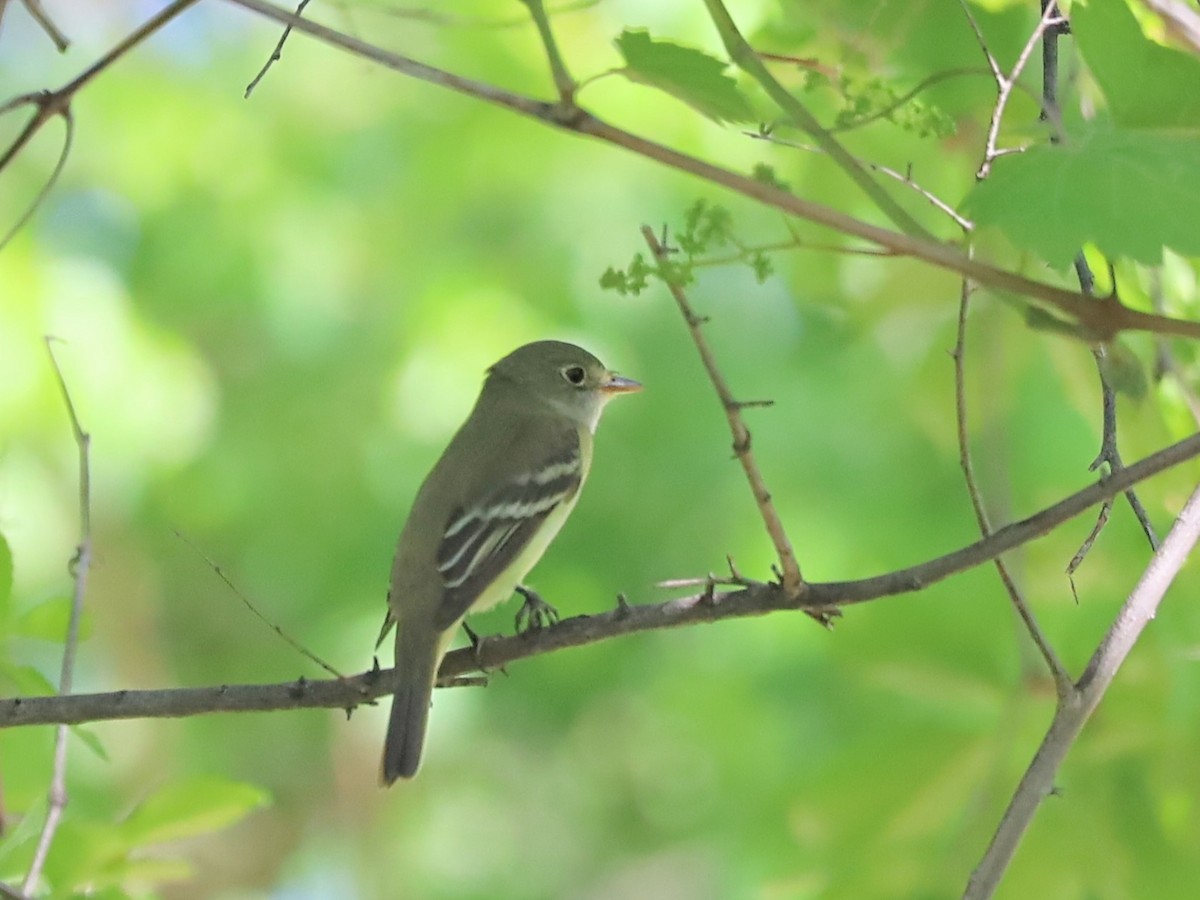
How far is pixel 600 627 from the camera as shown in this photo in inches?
92.4

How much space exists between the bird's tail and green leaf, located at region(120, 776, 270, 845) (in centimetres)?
46

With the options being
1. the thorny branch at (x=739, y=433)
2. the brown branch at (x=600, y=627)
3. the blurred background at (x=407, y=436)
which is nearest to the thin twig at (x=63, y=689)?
the brown branch at (x=600, y=627)

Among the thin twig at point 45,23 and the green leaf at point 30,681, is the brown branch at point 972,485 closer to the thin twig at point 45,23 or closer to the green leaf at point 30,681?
the thin twig at point 45,23

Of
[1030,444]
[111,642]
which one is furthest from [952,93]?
[111,642]

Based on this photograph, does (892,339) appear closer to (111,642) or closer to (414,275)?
(414,275)

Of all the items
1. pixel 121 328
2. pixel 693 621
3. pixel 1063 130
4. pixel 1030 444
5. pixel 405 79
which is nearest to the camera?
pixel 1063 130

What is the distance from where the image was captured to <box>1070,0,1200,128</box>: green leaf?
1.64 m

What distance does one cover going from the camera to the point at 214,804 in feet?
8.66

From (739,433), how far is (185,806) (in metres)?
1.41

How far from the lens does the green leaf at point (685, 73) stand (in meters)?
1.64

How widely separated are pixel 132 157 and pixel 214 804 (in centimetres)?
462

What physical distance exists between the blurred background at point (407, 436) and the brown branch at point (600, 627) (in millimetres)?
2107

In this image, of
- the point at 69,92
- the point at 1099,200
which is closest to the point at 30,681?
the point at 69,92

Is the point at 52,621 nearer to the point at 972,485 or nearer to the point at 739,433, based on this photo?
the point at 739,433
